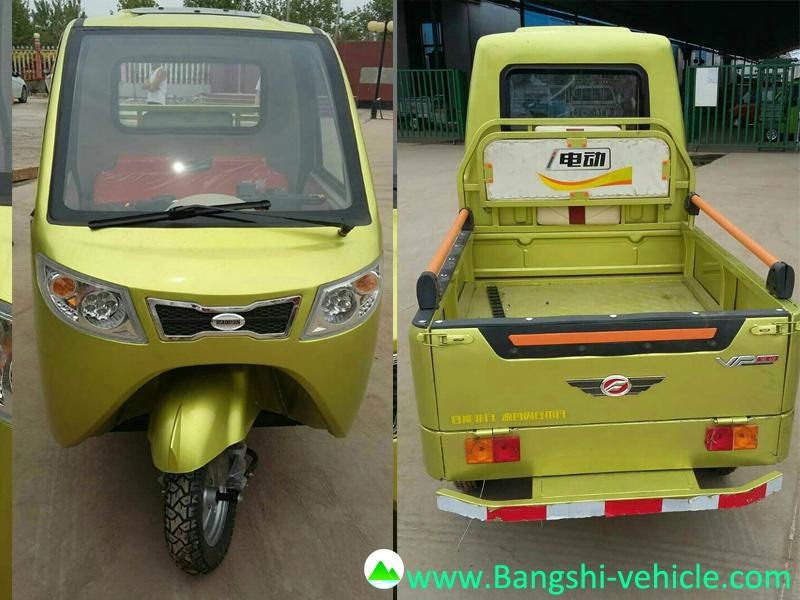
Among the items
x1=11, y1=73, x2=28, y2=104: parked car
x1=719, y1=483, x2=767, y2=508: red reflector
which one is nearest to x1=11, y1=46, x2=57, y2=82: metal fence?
x1=11, y1=73, x2=28, y2=104: parked car

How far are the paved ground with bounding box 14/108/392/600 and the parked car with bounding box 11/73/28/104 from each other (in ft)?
1.37

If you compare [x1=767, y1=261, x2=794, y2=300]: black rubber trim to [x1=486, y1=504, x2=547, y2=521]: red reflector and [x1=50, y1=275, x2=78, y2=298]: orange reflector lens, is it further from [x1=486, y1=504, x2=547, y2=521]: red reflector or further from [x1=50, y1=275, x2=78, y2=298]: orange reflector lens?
[x1=50, y1=275, x2=78, y2=298]: orange reflector lens

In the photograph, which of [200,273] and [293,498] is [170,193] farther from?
[293,498]

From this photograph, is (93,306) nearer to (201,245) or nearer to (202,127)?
(201,245)

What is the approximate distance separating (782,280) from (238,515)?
7.41 ft

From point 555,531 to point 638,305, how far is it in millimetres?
1377

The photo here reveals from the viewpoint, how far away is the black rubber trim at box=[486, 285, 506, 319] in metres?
3.79

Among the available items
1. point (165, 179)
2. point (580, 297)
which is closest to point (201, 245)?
point (165, 179)

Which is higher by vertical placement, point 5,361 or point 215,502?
point 5,361

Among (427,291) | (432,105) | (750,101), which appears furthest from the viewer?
(432,105)

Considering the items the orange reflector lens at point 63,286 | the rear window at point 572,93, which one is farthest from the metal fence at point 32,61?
the rear window at point 572,93

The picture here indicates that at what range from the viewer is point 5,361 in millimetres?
1739

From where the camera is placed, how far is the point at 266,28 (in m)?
2.83

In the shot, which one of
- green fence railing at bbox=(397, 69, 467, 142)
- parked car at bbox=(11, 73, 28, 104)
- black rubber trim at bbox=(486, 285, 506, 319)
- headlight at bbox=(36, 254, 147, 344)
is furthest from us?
green fence railing at bbox=(397, 69, 467, 142)
